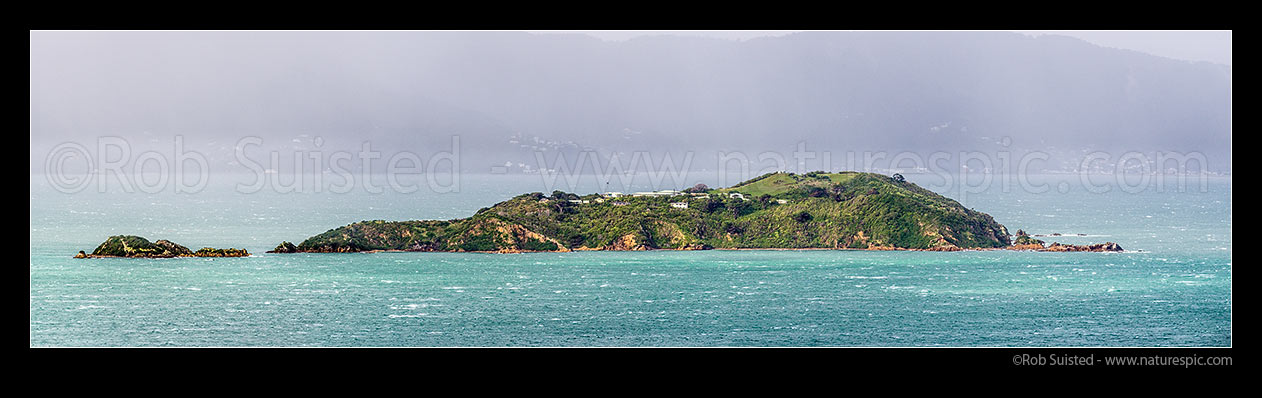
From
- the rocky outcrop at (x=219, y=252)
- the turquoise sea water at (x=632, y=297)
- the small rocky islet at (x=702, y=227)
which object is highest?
the small rocky islet at (x=702, y=227)

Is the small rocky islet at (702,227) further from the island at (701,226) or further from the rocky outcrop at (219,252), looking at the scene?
the rocky outcrop at (219,252)

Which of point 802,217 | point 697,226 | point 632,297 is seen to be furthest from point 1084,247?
point 632,297

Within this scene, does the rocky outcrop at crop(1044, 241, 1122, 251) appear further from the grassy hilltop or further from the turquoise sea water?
the grassy hilltop

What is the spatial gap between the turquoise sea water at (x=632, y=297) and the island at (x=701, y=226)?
2.28m

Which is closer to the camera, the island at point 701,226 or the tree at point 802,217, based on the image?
the island at point 701,226

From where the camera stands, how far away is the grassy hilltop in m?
63.8

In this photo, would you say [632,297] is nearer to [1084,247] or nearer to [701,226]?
[701,226]

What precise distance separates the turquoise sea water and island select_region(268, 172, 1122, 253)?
7.49 ft

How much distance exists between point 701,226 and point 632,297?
22401 mm

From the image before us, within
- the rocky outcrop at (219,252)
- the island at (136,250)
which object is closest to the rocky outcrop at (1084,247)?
the rocky outcrop at (219,252)

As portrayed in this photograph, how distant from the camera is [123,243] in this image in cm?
5791

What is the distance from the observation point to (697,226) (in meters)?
66.1

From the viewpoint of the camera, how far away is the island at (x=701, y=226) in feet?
209

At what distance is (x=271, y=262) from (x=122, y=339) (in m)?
20.1
